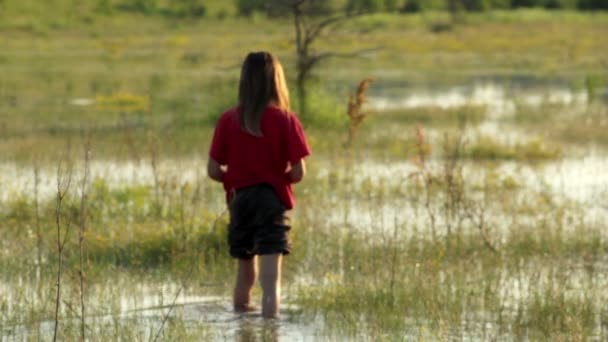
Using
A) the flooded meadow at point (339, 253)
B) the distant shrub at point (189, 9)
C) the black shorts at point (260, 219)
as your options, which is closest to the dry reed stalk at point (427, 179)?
the flooded meadow at point (339, 253)

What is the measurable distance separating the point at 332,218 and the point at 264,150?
444cm

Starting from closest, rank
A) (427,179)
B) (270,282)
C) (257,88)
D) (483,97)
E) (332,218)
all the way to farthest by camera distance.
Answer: (257,88)
(270,282)
(332,218)
(427,179)
(483,97)

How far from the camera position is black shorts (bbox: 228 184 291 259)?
321 inches

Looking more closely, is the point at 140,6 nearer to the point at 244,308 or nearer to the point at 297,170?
the point at 244,308

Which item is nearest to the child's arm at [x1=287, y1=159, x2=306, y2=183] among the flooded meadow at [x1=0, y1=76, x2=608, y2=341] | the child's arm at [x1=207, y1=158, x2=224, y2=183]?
the child's arm at [x1=207, y1=158, x2=224, y2=183]

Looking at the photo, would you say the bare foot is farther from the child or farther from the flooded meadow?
the child

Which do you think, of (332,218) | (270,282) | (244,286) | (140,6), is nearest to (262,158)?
(270,282)

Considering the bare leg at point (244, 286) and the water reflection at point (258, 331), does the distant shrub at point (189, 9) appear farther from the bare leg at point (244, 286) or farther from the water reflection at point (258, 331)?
the water reflection at point (258, 331)

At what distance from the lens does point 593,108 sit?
23.5 m

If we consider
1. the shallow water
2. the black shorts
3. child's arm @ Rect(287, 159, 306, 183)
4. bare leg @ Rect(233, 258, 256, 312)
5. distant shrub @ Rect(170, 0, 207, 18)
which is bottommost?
bare leg @ Rect(233, 258, 256, 312)

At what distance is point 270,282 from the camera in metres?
8.31

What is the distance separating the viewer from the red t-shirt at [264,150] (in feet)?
26.6

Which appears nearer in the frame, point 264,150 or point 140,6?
point 264,150

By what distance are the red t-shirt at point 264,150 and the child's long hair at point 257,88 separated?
1.7 inches
